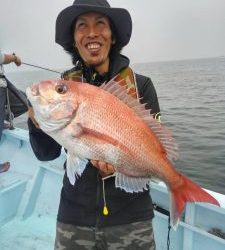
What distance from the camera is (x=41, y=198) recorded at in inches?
220

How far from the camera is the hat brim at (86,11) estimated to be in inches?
110

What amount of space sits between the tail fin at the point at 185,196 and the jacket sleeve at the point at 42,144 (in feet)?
3.41

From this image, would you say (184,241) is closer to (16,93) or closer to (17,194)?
(17,194)

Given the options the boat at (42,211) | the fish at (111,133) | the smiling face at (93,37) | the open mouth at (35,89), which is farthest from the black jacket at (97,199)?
the boat at (42,211)

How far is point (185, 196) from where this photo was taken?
245cm

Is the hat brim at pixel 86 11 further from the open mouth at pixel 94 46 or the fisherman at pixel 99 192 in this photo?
the open mouth at pixel 94 46

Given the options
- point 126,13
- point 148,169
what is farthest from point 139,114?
point 126,13

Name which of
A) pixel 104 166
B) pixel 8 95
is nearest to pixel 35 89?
pixel 104 166

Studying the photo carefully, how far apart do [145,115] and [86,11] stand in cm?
101

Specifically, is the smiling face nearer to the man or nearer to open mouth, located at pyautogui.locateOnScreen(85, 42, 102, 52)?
open mouth, located at pyautogui.locateOnScreen(85, 42, 102, 52)

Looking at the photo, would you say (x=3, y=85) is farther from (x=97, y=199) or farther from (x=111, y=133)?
(x=111, y=133)

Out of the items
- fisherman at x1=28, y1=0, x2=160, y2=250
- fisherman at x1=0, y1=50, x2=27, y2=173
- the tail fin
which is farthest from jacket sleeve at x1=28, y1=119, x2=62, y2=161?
fisherman at x1=0, y1=50, x2=27, y2=173

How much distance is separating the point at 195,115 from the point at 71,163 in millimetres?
17484

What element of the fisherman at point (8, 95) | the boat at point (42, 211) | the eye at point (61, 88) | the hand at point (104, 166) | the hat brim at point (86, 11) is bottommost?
the boat at point (42, 211)
